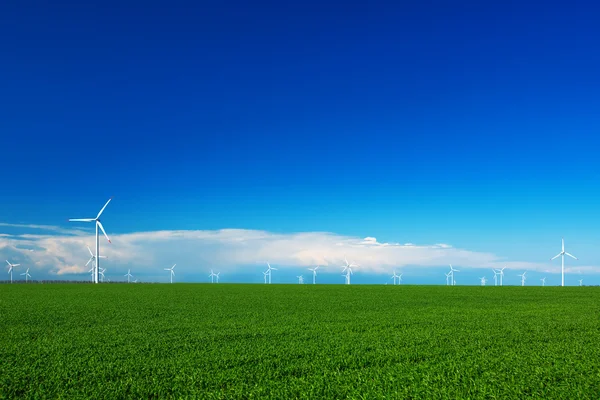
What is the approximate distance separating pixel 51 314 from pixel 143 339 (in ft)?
25.6

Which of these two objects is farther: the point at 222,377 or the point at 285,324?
the point at 285,324

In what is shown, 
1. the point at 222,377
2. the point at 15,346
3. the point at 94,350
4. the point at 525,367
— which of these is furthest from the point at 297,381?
the point at 15,346

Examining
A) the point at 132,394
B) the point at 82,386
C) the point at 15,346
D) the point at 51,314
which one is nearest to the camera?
the point at 132,394

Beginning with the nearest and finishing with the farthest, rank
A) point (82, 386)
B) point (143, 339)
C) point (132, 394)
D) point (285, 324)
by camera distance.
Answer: point (132, 394)
point (82, 386)
point (143, 339)
point (285, 324)

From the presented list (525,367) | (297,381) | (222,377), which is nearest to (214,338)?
(222,377)

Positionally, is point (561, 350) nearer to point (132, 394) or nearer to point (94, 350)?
point (132, 394)

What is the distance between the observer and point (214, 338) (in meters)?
10.8

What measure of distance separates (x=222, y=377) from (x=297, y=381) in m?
1.20

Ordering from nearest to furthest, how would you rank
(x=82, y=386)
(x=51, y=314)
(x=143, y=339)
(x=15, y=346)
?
(x=82, y=386), (x=15, y=346), (x=143, y=339), (x=51, y=314)

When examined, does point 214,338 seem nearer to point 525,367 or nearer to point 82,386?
point 82,386

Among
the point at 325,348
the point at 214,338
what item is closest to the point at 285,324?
the point at 214,338

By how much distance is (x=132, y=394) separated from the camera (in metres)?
6.35

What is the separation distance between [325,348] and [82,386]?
179 inches

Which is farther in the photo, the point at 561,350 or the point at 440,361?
the point at 561,350
